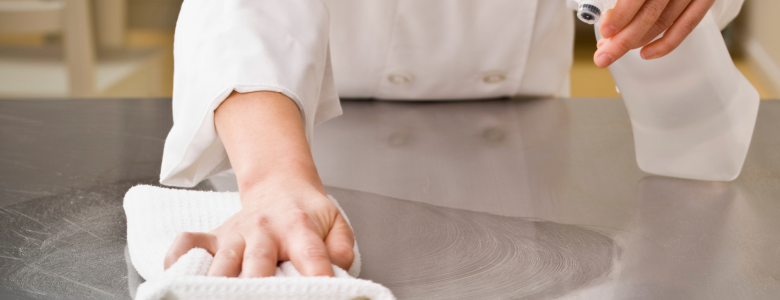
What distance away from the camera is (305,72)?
506 millimetres

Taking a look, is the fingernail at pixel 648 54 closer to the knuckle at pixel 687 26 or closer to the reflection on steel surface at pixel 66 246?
the knuckle at pixel 687 26

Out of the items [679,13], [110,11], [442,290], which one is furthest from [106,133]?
[110,11]

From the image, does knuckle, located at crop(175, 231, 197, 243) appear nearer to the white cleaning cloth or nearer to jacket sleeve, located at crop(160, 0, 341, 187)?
the white cleaning cloth

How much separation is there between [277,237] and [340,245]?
1.5 inches

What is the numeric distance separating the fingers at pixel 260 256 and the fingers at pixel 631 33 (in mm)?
275

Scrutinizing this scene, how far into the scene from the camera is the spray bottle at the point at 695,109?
23.7 inches

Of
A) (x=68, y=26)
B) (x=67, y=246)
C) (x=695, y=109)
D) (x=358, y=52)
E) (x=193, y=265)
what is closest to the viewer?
(x=193, y=265)

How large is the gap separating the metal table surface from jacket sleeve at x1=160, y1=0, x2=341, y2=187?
0.07 m

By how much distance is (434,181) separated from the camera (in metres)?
0.58

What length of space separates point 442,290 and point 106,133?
47 cm

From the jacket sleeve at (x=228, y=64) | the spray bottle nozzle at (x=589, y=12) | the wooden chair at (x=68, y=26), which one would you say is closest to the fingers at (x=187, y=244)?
the jacket sleeve at (x=228, y=64)

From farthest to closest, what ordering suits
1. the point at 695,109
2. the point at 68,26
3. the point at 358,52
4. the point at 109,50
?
the point at 109,50 < the point at 68,26 < the point at 358,52 < the point at 695,109

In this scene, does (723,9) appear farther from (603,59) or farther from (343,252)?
(343,252)

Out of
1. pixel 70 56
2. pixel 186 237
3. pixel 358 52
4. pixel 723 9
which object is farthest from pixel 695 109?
pixel 70 56
